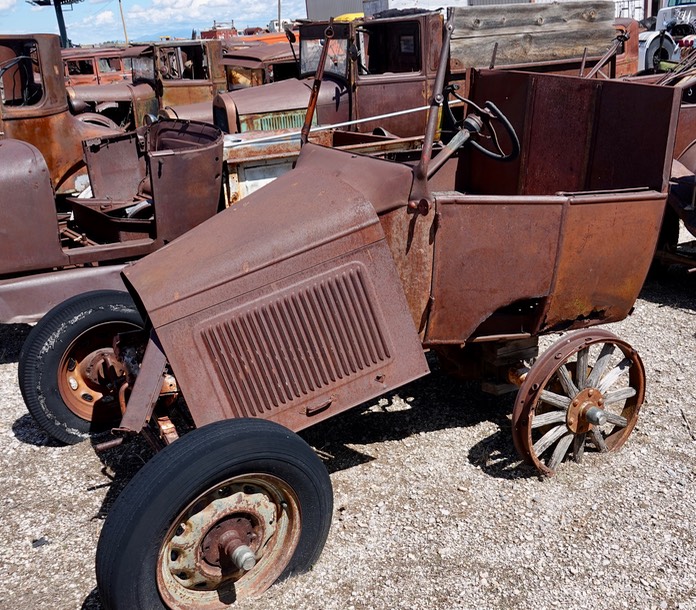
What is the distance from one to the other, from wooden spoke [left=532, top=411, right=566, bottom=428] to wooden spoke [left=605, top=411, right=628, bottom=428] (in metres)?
0.23

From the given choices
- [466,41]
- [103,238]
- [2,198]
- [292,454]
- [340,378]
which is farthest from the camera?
[466,41]

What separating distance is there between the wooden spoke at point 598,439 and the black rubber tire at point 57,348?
2.42 meters

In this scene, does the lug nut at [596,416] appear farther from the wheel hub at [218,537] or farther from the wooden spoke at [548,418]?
the wheel hub at [218,537]

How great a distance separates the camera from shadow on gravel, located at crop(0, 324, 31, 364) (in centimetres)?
517

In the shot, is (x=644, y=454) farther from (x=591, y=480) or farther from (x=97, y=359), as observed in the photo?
(x=97, y=359)

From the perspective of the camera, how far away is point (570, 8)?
807 centimetres

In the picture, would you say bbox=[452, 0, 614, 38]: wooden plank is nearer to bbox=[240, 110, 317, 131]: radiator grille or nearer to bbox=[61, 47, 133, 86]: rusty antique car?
bbox=[240, 110, 317, 131]: radiator grille

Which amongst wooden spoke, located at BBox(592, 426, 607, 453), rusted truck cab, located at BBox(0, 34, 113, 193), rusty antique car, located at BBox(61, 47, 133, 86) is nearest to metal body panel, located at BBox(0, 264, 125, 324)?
rusted truck cab, located at BBox(0, 34, 113, 193)

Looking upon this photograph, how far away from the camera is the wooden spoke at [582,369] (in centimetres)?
333

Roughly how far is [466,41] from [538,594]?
6.33 m

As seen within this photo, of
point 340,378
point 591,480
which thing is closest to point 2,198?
point 340,378

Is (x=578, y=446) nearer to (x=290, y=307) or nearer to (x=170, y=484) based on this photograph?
(x=290, y=307)

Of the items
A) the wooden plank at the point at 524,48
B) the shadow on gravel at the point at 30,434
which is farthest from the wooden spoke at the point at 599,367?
the wooden plank at the point at 524,48

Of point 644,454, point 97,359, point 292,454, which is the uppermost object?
point 292,454
